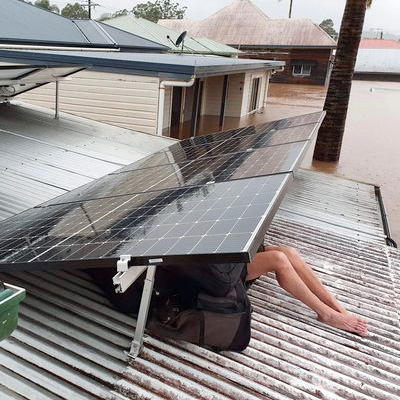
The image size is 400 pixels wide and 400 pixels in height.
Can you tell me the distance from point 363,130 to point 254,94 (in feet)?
20.6

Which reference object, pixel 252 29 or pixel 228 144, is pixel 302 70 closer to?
pixel 252 29

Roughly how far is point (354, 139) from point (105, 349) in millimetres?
20572

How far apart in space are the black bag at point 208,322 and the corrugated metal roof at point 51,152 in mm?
2715

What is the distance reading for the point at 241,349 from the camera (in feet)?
10.4

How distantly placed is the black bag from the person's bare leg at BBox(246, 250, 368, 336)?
0.68 meters

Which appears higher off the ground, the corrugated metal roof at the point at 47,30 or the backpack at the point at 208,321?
the corrugated metal roof at the point at 47,30

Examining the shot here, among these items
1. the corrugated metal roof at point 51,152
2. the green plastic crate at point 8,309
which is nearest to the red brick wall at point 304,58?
the corrugated metal roof at point 51,152

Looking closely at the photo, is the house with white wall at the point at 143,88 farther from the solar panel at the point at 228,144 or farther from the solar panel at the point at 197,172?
the solar panel at the point at 197,172

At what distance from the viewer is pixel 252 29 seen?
1661 inches

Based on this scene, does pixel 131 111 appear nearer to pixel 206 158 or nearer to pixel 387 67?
pixel 206 158

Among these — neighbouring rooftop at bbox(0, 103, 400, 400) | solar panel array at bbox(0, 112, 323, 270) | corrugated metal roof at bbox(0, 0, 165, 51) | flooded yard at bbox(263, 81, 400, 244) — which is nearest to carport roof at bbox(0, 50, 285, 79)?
corrugated metal roof at bbox(0, 0, 165, 51)

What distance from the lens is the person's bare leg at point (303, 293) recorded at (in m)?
3.66

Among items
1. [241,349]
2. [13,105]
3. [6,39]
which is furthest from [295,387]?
[13,105]

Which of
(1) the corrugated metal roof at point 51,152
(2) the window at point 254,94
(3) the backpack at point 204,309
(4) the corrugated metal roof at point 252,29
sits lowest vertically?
(2) the window at point 254,94
